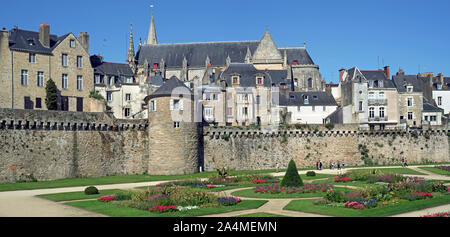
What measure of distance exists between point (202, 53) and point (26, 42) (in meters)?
36.8

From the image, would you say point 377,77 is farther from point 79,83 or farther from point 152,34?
point 152,34

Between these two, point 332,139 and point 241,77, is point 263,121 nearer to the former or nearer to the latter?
point 241,77

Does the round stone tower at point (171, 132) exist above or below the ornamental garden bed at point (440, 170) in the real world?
above

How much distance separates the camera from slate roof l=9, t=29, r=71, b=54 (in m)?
58.8

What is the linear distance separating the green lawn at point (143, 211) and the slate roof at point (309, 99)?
147 ft

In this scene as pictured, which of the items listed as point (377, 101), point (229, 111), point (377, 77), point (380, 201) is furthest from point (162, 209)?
point (377, 77)

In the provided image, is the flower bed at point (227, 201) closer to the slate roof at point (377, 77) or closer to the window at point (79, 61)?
the window at point (79, 61)

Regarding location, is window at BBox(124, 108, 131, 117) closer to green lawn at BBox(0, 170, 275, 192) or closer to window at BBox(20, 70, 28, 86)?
window at BBox(20, 70, 28, 86)

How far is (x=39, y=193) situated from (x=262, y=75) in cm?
4240

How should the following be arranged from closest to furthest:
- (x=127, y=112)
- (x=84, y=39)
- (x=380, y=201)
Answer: (x=380, y=201), (x=84, y=39), (x=127, y=112)

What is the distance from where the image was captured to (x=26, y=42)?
60.0 meters

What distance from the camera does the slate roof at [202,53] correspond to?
89.7 meters

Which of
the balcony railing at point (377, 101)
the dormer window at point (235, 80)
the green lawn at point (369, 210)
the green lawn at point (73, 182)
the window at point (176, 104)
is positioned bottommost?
the green lawn at point (73, 182)

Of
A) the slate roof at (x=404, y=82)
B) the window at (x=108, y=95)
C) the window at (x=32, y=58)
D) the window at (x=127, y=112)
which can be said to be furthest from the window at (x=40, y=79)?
the slate roof at (x=404, y=82)
